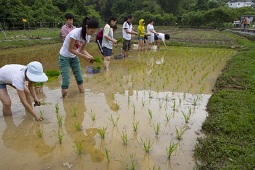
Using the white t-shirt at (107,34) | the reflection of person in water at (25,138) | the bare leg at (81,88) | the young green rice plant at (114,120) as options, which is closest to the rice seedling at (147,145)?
the young green rice plant at (114,120)

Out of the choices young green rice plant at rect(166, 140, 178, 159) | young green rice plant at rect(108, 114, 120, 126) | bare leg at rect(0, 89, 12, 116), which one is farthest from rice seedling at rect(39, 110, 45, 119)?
young green rice plant at rect(166, 140, 178, 159)

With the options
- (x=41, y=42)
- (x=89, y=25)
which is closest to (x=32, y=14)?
(x=41, y=42)

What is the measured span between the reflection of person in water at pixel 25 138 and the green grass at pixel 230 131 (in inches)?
72.9

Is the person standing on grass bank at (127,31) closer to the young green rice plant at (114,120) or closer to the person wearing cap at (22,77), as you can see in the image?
the young green rice plant at (114,120)

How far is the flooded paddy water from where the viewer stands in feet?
8.73

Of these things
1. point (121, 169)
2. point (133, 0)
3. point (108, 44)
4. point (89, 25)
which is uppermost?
point (133, 0)

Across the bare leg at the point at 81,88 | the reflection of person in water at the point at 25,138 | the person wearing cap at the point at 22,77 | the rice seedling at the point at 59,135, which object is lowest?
the reflection of person in water at the point at 25,138

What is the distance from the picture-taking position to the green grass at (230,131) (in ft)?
8.34

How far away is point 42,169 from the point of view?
2488mm

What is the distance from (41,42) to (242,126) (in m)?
13.5

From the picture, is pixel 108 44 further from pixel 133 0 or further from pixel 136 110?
pixel 133 0

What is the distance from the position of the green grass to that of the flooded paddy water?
17cm

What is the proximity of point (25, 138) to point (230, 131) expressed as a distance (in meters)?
2.75

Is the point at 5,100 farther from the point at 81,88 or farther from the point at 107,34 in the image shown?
the point at 107,34
